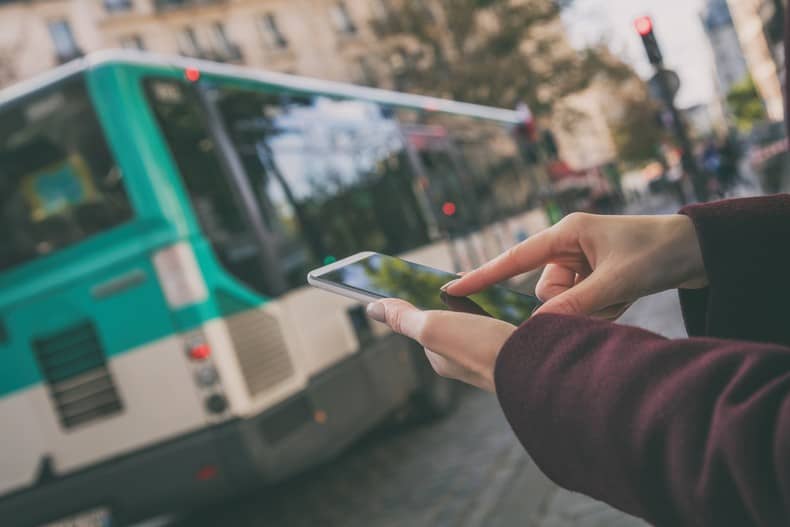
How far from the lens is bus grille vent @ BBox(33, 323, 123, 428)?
207 inches

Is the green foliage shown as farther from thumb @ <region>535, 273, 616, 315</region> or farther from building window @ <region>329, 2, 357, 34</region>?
thumb @ <region>535, 273, 616, 315</region>

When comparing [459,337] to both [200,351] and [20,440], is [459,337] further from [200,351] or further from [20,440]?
[20,440]

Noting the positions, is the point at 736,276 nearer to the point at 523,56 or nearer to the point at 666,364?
the point at 666,364

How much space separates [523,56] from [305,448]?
2783cm

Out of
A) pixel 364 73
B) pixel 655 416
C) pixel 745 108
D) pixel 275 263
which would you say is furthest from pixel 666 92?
pixel 745 108

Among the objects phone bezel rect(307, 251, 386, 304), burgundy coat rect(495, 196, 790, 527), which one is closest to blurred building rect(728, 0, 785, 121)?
phone bezel rect(307, 251, 386, 304)

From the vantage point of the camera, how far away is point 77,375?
5309 millimetres

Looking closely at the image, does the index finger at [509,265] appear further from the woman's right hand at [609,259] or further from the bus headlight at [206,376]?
the bus headlight at [206,376]

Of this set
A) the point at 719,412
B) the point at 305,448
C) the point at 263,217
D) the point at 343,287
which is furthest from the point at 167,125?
the point at 719,412

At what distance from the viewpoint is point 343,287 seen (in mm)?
1472

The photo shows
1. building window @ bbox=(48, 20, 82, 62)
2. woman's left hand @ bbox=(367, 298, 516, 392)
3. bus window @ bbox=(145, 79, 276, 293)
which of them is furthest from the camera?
→ building window @ bbox=(48, 20, 82, 62)

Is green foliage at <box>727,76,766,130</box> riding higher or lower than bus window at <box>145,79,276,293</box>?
lower

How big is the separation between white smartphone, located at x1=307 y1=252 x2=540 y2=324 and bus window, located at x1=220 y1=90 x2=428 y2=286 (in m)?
4.42

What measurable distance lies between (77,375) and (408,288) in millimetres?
4414
